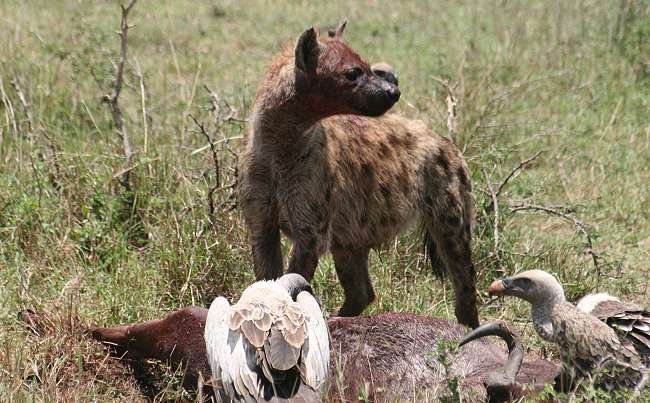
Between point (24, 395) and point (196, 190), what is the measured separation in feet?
7.50

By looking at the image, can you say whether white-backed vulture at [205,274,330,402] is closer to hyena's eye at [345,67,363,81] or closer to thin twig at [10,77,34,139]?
hyena's eye at [345,67,363,81]

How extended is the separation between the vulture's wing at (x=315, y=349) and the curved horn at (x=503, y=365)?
22.4 inches

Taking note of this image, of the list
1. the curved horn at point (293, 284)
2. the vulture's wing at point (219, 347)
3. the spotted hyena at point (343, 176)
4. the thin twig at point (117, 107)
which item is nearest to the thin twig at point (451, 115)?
the spotted hyena at point (343, 176)

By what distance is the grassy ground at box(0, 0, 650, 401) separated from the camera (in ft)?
17.3

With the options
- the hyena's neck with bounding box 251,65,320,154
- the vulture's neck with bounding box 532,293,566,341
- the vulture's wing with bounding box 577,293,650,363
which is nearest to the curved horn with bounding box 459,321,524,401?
the vulture's neck with bounding box 532,293,566,341

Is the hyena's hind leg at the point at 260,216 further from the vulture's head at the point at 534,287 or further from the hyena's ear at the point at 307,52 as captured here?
the vulture's head at the point at 534,287

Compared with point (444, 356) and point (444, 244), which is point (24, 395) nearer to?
point (444, 356)

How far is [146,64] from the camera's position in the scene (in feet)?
31.0

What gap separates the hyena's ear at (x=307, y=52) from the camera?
5059mm

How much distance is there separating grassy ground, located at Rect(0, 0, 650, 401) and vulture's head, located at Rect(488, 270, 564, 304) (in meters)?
0.93

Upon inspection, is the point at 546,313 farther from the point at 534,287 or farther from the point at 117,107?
the point at 117,107

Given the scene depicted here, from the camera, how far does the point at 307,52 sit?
5.09 meters

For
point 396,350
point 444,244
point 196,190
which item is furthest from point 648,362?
point 196,190

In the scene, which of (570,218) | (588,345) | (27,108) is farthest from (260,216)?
(27,108)
